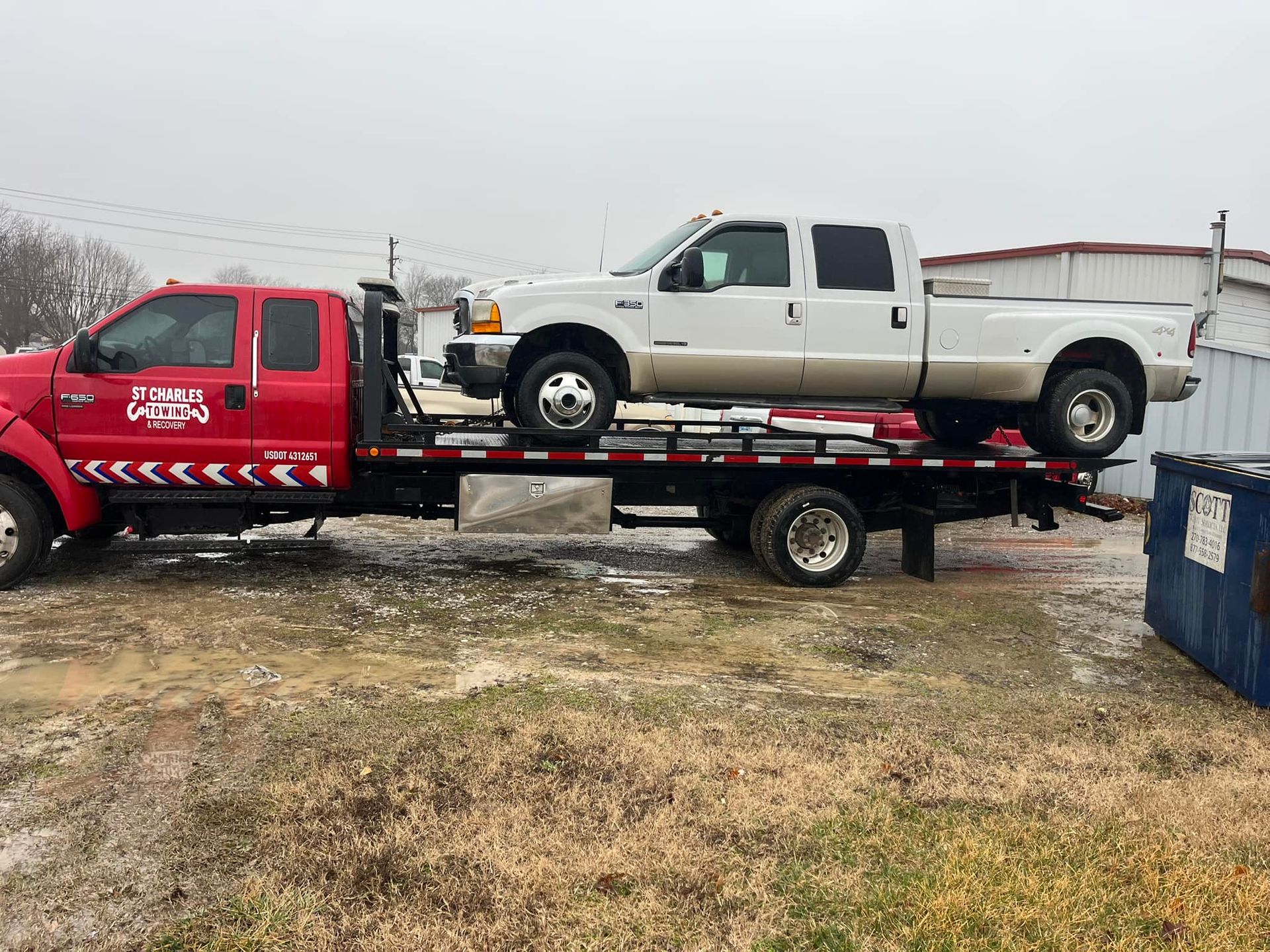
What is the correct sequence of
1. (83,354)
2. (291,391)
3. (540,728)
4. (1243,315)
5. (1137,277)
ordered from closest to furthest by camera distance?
(540,728) → (83,354) → (291,391) → (1137,277) → (1243,315)

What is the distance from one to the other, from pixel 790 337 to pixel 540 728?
3.97 metres

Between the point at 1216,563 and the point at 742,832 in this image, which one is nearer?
the point at 742,832

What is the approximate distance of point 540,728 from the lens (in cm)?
468

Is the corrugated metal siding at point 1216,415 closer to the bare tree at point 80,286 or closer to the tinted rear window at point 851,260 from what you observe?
the tinted rear window at point 851,260

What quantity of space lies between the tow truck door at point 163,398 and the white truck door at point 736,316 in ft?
9.94

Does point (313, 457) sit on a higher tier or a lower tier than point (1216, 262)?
lower

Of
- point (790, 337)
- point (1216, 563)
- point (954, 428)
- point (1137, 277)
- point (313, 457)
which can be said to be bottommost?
point (1216, 563)

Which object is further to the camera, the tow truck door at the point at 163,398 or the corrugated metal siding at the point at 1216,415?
the corrugated metal siding at the point at 1216,415

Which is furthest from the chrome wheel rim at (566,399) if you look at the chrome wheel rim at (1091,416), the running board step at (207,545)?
A: the chrome wheel rim at (1091,416)

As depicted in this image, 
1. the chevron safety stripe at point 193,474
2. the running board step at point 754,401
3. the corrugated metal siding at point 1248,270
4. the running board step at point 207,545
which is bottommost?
the running board step at point 207,545

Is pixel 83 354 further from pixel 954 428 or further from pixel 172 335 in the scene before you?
pixel 954 428

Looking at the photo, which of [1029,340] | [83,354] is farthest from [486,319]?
[1029,340]

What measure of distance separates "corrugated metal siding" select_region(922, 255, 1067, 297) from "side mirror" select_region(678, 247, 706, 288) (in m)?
11.9

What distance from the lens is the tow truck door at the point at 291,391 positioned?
7055 millimetres
